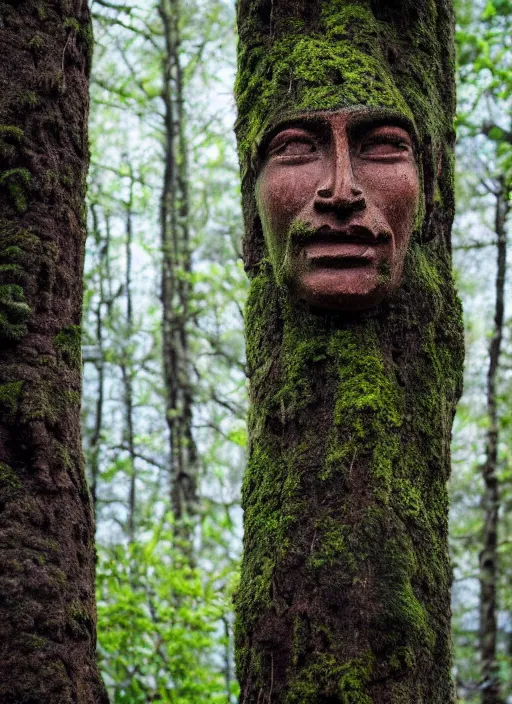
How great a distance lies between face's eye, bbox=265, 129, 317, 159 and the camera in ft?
14.1

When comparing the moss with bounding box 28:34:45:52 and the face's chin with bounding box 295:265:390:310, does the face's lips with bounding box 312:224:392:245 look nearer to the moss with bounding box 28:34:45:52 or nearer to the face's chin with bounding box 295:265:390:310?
the face's chin with bounding box 295:265:390:310

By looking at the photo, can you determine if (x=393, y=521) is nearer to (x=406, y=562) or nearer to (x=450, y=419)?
(x=406, y=562)

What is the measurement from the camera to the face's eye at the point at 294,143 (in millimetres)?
4297

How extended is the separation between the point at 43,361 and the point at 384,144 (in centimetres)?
190

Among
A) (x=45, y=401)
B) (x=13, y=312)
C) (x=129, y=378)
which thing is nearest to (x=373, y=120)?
(x=13, y=312)

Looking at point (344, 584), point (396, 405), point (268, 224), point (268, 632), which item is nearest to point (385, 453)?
point (396, 405)

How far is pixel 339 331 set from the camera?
4.17 metres

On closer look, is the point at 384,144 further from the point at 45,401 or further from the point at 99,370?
the point at 99,370

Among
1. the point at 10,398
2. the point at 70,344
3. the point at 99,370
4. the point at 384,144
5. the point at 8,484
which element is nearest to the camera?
the point at 8,484

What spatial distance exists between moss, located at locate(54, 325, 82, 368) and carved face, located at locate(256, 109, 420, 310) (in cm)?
101

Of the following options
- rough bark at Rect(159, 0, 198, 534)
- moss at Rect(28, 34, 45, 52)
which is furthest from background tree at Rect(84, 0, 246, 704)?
moss at Rect(28, 34, 45, 52)

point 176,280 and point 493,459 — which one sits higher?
point 176,280

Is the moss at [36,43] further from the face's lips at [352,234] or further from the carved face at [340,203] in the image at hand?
the face's lips at [352,234]

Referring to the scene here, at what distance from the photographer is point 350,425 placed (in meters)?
3.95
